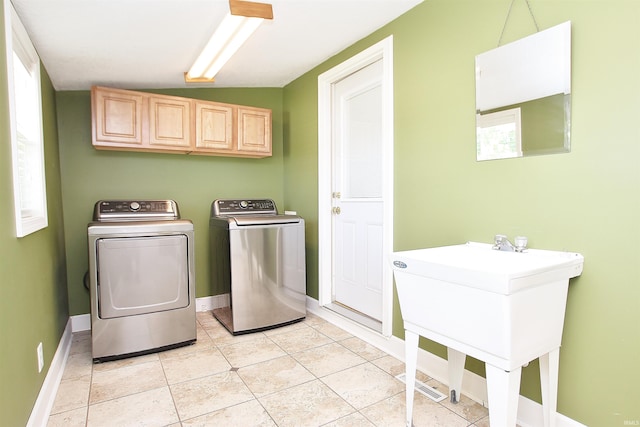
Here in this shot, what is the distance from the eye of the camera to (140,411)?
6.26 feet

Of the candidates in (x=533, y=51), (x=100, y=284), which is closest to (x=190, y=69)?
(x=100, y=284)

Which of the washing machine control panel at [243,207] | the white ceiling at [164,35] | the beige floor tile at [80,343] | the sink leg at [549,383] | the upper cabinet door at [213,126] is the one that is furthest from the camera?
the washing machine control panel at [243,207]

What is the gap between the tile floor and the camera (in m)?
1.83

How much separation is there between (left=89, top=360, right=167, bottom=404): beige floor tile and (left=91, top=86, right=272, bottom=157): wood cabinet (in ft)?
5.69

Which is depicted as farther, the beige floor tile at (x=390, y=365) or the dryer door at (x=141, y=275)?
the dryer door at (x=141, y=275)

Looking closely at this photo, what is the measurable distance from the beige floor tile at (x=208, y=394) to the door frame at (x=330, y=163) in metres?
1.10

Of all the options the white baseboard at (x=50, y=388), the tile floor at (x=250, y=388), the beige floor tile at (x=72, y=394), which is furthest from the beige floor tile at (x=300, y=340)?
the white baseboard at (x=50, y=388)

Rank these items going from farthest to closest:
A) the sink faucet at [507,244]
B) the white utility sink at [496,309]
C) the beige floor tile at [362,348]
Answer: the beige floor tile at [362,348]
the sink faucet at [507,244]
the white utility sink at [496,309]

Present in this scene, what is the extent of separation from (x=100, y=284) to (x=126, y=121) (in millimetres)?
1329

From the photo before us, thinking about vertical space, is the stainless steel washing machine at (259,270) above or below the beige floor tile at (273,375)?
above

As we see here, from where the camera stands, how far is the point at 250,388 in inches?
83.8

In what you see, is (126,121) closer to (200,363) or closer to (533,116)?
(200,363)

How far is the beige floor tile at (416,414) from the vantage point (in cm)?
179

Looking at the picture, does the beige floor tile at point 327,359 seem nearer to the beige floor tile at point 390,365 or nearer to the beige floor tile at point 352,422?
the beige floor tile at point 390,365
